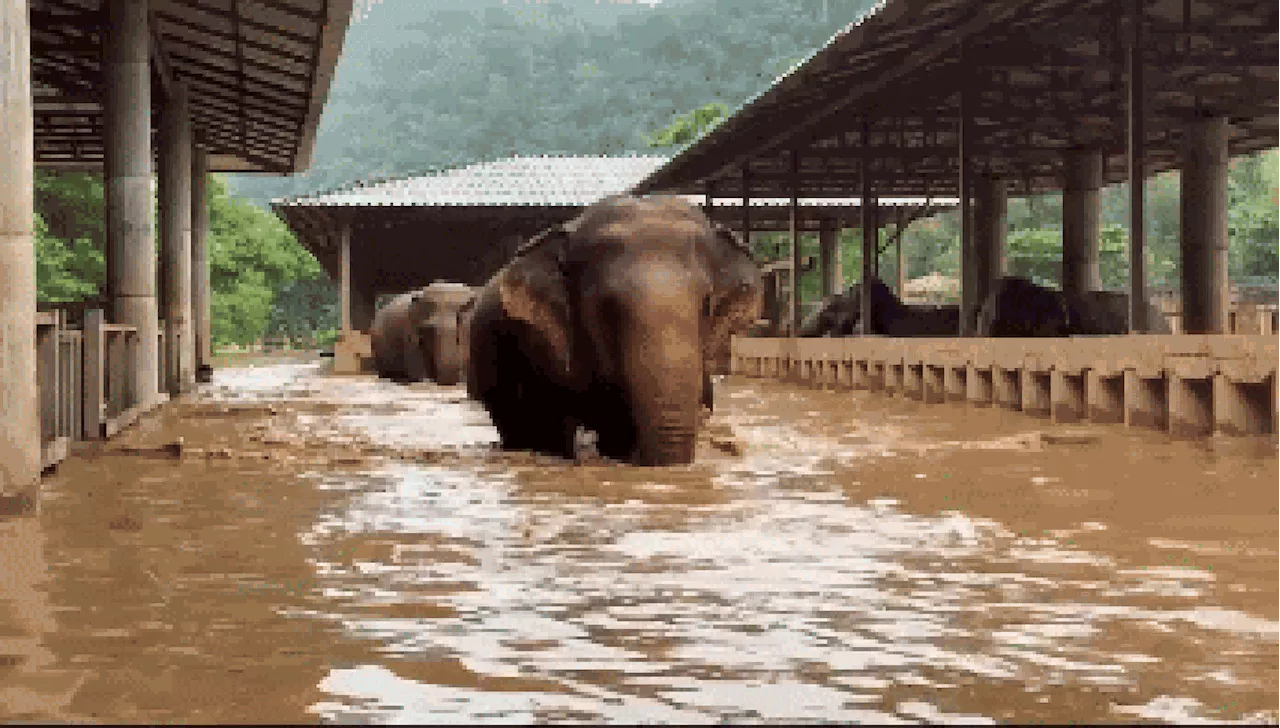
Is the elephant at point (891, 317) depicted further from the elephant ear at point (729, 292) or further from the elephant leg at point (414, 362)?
the elephant ear at point (729, 292)

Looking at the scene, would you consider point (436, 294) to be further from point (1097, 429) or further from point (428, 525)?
point (428, 525)

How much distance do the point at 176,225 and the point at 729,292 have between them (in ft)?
66.9

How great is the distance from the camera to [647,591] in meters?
6.85

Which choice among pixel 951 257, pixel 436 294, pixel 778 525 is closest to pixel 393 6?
pixel 951 257

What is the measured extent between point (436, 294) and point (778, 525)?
24113 millimetres

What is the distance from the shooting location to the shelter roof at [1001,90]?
80.6ft

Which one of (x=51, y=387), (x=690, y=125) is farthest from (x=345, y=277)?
(x=690, y=125)

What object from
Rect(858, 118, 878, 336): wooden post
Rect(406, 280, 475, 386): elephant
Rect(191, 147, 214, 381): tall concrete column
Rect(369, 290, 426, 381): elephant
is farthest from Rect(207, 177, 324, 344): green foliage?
Rect(858, 118, 878, 336): wooden post

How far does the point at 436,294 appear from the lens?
32938 millimetres

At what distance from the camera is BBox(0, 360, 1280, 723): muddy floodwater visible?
485cm

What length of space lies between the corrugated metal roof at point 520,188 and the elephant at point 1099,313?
48.1ft

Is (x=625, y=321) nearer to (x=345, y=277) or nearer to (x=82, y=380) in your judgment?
(x=82, y=380)

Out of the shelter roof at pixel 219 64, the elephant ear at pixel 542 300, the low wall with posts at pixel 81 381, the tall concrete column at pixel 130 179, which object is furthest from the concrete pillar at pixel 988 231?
the elephant ear at pixel 542 300

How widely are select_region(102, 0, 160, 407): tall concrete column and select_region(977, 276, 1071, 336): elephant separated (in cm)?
1285
